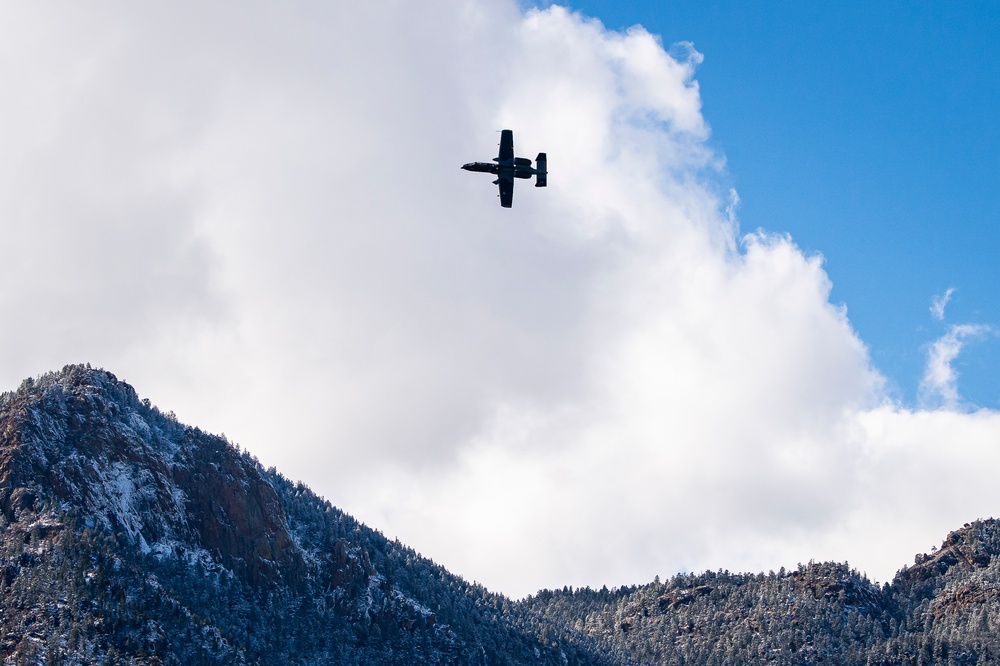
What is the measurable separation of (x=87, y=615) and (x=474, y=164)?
100 metres

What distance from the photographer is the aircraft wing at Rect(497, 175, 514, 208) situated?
13900 centimetres

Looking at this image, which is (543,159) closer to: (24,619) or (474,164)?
(474,164)

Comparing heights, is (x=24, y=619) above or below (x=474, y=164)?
below

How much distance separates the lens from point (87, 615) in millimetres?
197750

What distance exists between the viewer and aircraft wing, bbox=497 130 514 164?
140625 millimetres

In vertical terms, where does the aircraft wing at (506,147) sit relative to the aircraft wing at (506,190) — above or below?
above

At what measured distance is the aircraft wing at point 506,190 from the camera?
13900 centimetres

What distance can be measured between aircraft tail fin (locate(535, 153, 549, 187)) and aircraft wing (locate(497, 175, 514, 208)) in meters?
3.87

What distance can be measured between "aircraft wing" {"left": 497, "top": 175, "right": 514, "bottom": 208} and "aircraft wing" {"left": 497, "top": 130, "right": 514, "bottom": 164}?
2.03 metres

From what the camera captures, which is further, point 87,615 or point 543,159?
point 87,615

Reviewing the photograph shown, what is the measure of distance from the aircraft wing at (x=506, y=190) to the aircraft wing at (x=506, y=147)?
2032mm

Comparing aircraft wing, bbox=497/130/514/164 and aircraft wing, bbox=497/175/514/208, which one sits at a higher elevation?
aircraft wing, bbox=497/130/514/164

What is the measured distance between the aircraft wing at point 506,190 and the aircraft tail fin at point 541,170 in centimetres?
387

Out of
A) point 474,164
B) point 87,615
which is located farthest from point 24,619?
point 474,164
